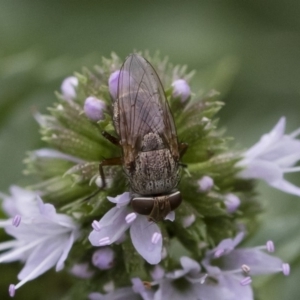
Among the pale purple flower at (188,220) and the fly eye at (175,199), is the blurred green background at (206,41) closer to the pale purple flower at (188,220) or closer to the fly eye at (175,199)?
the pale purple flower at (188,220)

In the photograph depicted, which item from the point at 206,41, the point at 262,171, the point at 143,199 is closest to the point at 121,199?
the point at 143,199

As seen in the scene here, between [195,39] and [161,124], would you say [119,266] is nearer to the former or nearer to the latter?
[161,124]

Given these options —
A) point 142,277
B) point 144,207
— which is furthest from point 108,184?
point 142,277

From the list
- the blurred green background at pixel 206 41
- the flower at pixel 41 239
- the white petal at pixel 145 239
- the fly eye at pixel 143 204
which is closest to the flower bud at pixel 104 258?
the flower at pixel 41 239

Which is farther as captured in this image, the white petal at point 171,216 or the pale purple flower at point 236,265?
the pale purple flower at point 236,265

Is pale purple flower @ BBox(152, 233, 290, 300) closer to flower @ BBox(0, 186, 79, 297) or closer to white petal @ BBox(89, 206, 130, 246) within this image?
white petal @ BBox(89, 206, 130, 246)

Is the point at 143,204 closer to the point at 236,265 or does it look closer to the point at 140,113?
the point at 140,113

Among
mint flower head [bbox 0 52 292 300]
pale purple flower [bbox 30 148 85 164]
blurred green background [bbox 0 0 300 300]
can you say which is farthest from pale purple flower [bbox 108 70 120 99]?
blurred green background [bbox 0 0 300 300]
